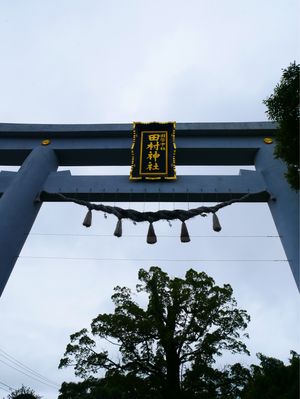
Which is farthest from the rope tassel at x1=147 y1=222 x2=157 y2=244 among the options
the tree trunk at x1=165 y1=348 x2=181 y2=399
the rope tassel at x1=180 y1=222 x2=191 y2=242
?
the tree trunk at x1=165 y1=348 x2=181 y2=399

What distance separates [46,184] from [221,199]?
4.04m

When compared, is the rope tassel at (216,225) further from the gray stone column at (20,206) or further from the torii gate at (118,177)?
the gray stone column at (20,206)

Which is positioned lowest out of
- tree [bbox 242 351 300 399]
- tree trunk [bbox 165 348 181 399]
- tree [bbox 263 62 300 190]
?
tree [bbox 242 351 300 399]

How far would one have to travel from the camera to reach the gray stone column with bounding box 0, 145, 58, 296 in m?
6.83

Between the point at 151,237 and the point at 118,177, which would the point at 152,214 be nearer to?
the point at 151,237

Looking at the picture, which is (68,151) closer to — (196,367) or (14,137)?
(14,137)

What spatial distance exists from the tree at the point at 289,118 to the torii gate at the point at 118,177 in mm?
1065

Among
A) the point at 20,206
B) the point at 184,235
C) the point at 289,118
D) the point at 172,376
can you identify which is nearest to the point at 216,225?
the point at 184,235

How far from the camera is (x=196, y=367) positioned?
38.2 feet

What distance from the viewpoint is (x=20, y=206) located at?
7414 millimetres

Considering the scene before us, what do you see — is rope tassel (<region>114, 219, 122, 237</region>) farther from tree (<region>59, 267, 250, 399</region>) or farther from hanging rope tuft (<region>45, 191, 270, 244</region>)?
tree (<region>59, 267, 250, 399</region>)

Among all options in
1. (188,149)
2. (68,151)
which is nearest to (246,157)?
(188,149)

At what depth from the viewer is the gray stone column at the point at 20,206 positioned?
6.83 metres

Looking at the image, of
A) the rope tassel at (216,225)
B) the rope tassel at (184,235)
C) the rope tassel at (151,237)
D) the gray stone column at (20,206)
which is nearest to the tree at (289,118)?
the rope tassel at (216,225)
